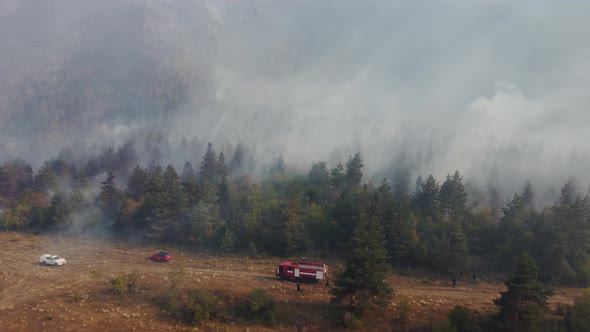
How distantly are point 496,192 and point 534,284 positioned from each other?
6458cm

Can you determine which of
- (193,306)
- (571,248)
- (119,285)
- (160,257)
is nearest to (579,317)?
(571,248)

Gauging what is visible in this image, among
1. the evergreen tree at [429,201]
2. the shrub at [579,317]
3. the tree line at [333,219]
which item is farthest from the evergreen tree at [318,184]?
the shrub at [579,317]

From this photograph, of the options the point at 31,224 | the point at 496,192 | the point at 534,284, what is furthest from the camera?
the point at 496,192

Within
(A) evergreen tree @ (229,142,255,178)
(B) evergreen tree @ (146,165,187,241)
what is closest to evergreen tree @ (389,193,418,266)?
(B) evergreen tree @ (146,165,187,241)

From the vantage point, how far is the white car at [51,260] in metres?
58.0

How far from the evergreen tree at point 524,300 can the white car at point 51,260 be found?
63127 millimetres

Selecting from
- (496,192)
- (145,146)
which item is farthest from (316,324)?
(145,146)

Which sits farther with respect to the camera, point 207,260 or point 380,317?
point 207,260

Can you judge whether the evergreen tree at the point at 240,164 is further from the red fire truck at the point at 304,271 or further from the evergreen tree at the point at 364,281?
the evergreen tree at the point at 364,281

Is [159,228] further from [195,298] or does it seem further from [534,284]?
[534,284]

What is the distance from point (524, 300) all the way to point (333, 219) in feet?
120

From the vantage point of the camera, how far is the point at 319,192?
86.6m

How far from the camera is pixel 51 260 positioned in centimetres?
5816

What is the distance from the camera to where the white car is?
5803 centimetres
